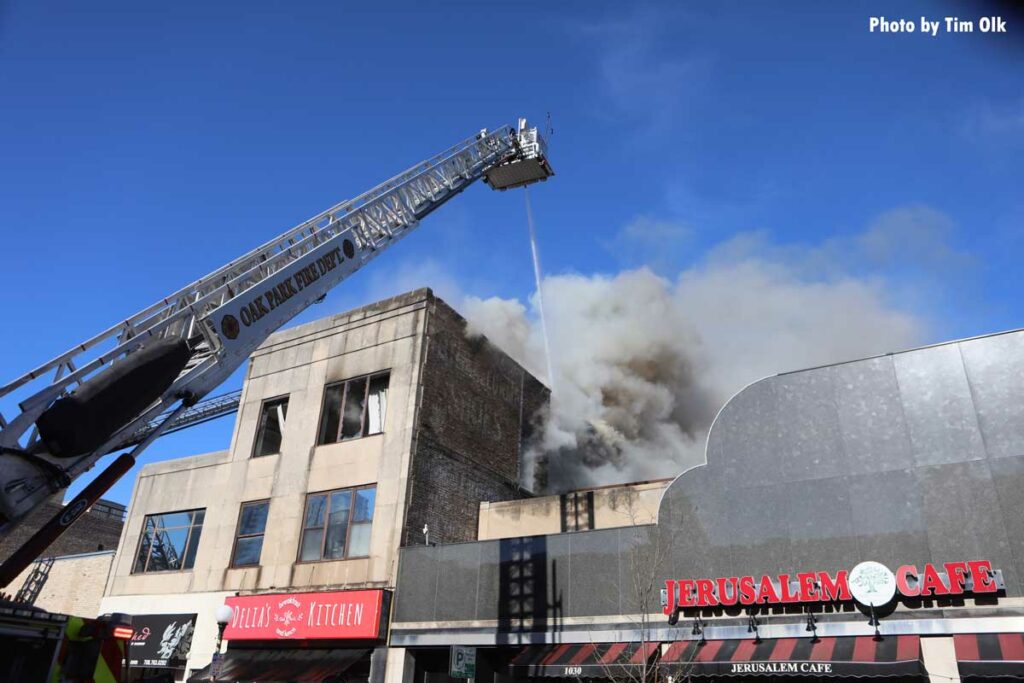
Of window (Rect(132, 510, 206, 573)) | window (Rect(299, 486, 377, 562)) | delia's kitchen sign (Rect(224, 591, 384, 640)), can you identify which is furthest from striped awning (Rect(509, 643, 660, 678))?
window (Rect(132, 510, 206, 573))

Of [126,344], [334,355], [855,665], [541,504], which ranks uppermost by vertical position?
[334,355]

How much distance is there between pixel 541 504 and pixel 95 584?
1667 cm

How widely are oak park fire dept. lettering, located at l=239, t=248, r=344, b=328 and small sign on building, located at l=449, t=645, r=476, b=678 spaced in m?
8.39

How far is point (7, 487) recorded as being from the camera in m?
8.87

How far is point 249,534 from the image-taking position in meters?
22.1

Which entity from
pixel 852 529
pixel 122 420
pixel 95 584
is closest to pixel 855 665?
pixel 852 529

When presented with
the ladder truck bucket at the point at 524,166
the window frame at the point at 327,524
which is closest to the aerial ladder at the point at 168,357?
the ladder truck bucket at the point at 524,166

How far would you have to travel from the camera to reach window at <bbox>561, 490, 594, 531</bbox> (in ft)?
66.8

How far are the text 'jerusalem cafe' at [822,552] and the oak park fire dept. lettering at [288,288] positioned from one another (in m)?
7.60

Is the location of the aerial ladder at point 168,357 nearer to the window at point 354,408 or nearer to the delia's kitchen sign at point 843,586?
the window at point 354,408

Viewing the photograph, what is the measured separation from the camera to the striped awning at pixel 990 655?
11203 mm

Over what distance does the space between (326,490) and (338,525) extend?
115 centimetres

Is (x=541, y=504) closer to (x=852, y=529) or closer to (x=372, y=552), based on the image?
(x=372, y=552)

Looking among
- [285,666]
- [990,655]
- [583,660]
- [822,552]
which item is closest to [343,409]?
[285,666]
